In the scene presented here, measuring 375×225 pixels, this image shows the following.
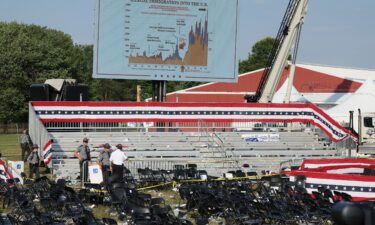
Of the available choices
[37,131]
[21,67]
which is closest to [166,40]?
[37,131]

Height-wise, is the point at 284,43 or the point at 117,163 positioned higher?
the point at 284,43

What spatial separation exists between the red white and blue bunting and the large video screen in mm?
1346

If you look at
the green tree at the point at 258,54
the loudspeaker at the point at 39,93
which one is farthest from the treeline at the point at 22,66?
the loudspeaker at the point at 39,93

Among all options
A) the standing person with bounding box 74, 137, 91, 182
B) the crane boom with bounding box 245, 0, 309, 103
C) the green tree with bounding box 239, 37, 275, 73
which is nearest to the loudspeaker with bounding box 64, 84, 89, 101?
the crane boom with bounding box 245, 0, 309, 103

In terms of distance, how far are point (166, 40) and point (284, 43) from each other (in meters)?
9.47

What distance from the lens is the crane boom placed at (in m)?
35.1

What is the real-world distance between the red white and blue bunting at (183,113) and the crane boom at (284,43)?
516 cm

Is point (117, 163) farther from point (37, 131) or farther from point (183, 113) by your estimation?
point (183, 113)

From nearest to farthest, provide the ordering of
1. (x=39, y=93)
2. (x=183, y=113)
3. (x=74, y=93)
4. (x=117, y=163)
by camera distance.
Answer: (x=117, y=163)
(x=183, y=113)
(x=39, y=93)
(x=74, y=93)

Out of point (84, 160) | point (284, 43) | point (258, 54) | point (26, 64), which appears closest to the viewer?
point (84, 160)

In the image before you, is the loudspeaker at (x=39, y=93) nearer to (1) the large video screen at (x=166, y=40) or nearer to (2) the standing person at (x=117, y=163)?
(1) the large video screen at (x=166, y=40)

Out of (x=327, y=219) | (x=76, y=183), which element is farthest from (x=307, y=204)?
(x=76, y=183)

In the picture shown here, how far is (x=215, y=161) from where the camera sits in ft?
81.8

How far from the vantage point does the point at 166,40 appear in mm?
28328
